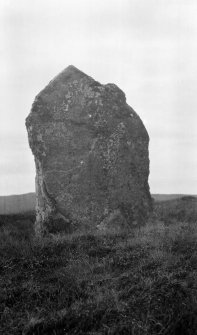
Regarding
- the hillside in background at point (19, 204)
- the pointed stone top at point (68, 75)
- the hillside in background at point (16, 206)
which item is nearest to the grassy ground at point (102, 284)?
the pointed stone top at point (68, 75)

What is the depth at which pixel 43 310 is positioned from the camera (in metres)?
6.29

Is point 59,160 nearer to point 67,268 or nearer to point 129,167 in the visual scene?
point 129,167

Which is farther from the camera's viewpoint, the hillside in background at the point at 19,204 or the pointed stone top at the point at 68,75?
the hillside in background at the point at 19,204

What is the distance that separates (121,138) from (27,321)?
27.8 feet

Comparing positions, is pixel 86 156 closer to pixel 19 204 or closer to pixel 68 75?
pixel 68 75

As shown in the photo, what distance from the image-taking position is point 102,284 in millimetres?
7359

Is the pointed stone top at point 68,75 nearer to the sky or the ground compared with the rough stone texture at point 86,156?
nearer to the sky

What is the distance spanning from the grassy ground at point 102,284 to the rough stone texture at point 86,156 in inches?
84.2

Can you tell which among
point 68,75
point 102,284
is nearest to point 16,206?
point 68,75

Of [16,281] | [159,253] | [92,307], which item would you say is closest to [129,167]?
[159,253]

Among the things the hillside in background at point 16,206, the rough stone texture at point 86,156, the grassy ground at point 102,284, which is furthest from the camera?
the hillside in background at point 16,206

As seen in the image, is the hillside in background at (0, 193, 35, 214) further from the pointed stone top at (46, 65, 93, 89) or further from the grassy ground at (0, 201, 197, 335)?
the grassy ground at (0, 201, 197, 335)

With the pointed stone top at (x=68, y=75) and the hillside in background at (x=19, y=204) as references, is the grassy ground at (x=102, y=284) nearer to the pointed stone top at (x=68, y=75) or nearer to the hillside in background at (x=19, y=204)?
the pointed stone top at (x=68, y=75)

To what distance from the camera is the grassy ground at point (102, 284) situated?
568 cm
